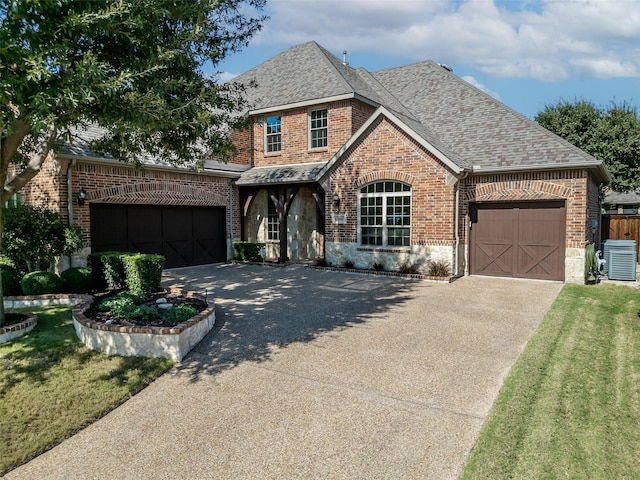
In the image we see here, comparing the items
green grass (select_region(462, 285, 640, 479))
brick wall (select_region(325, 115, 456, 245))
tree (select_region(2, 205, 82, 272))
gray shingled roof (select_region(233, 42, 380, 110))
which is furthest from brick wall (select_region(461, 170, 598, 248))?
tree (select_region(2, 205, 82, 272))

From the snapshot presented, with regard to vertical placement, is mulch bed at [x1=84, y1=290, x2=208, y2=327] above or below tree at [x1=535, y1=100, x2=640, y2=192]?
below

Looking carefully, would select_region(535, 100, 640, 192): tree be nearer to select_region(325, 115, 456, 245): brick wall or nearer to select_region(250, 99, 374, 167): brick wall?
select_region(250, 99, 374, 167): brick wall

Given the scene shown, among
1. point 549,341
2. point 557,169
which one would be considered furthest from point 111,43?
point 557,169

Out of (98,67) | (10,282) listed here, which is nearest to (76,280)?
(10,282)

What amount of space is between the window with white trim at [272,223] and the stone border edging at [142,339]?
37.3ft

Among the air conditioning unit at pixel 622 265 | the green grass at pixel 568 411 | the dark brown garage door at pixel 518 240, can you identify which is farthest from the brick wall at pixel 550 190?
the green grass at pixel 568 411

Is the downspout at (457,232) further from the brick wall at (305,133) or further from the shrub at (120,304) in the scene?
the shrub at (120,304)

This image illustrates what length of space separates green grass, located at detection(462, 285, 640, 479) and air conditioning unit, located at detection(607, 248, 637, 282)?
5.42 m

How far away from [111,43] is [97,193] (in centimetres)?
635

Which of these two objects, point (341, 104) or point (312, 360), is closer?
point (312, 360)

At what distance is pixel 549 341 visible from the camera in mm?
6945

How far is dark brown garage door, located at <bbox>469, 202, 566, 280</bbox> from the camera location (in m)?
12.3

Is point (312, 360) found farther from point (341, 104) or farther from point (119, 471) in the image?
point (341, 104)

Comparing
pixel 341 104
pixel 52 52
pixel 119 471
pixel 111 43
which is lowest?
pixel 119 471
